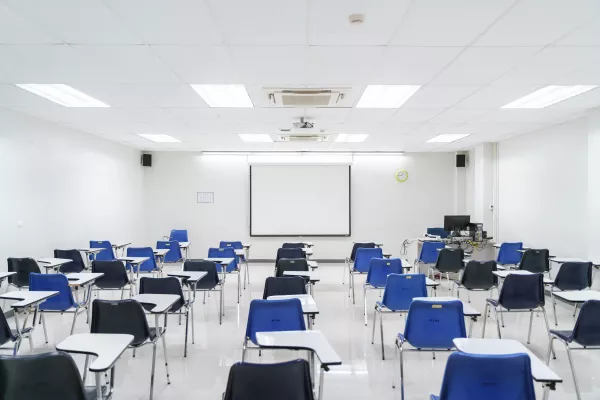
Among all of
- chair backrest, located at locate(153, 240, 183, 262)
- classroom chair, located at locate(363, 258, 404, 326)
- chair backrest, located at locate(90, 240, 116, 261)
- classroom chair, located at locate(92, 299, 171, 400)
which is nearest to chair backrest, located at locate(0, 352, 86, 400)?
classroom chair, located at locate(92, 299, 171, 400)

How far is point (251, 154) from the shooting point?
36.7 feet

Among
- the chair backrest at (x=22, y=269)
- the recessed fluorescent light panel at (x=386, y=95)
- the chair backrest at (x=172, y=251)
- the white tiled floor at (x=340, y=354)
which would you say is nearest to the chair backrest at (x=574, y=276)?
the white tiled floor at (x=340, y=354)

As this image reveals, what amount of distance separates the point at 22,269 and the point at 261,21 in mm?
5003

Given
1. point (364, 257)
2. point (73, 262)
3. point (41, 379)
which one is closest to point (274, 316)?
point (41, 379)

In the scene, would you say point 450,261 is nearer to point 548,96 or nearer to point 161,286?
point 548,96

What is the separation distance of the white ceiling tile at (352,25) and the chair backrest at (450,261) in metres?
4.41

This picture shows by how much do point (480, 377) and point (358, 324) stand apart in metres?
3.55

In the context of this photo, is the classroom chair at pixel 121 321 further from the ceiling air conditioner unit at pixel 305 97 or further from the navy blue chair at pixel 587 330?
the navy blue chair at pixel 587 330

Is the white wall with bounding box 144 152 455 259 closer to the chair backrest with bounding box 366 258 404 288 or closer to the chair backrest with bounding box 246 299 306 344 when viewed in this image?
the chair backrest with bounding box 366 258 404 288

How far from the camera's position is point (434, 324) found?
3.35m

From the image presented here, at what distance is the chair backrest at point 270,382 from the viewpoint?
6.37ft

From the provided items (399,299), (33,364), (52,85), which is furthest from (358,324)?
(52,85)

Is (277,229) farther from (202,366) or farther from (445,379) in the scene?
(445,379)

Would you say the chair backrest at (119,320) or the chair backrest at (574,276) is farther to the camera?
the chair backrest at (574,276)
